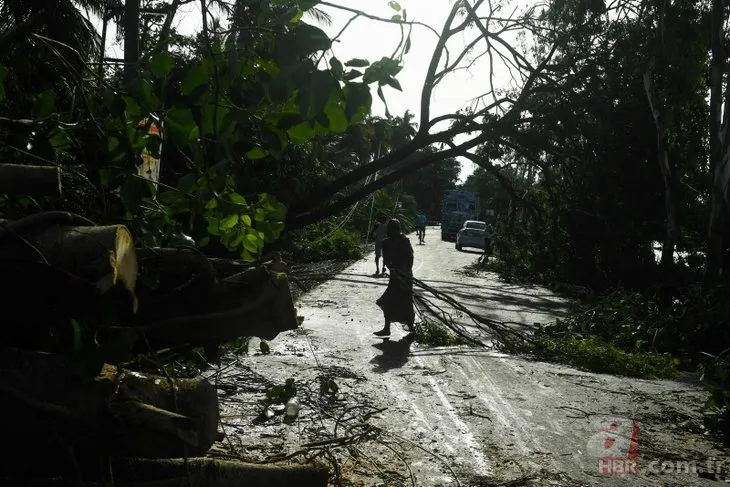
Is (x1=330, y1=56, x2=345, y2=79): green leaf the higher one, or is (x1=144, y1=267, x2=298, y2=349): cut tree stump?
(x1=330, y1=56, x2=345, y2=79): green leaf

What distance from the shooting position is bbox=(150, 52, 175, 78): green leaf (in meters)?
3.35

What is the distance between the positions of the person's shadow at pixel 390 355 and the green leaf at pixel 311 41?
6.37 m

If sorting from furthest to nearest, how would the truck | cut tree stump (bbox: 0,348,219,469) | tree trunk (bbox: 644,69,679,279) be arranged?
1. the truck
2. tree trunk (bbox: 644,69,679,279)
3. cut tree stump (bbox: 0,348,219,469)

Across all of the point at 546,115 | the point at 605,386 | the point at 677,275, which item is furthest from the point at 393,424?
the point at 677,275

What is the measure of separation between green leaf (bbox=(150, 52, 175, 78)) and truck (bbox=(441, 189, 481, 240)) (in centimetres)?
4983

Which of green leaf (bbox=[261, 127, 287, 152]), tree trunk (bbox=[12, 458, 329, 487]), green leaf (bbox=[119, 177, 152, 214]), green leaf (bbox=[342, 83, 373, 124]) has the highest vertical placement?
green leaf (bbox=[342, 83, 373, 124])

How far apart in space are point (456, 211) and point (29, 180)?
53108mm

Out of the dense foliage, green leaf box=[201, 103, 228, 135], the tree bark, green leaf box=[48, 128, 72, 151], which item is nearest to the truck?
the dense foliage

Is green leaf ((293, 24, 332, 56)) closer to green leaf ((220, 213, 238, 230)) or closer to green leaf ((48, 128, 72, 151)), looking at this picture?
green leaf ((220, 213, 238, 230))

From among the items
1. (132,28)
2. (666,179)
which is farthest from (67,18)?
(666,179)

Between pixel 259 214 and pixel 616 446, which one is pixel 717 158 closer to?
pixel 616 446

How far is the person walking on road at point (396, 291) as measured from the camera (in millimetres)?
11227

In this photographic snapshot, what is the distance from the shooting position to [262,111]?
3.46 metres

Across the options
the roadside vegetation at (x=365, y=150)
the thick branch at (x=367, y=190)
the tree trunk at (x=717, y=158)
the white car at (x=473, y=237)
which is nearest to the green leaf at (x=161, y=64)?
the roadside vegetation at (x=365, y=150)
